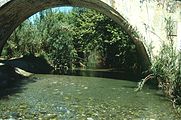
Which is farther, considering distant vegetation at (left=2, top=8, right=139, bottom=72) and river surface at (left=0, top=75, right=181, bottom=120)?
distant vegetation at (left=2, top=8, right=139, bottom=72)

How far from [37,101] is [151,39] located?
4.30 metres

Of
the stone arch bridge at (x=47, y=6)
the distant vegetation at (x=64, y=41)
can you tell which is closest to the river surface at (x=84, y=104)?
the stone arch bridge at (x=47, y=6)

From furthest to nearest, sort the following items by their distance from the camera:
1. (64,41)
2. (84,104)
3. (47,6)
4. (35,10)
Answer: (64,41)
(35,10)
(47,6)
(84,104)

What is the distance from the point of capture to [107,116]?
895cm

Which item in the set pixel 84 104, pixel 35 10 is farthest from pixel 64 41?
pixel 84 104

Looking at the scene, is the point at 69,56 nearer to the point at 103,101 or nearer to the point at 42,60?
the point at 42,60

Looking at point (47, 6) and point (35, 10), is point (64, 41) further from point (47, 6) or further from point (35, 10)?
point (47, 6)

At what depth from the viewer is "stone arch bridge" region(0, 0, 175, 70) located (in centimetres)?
1312

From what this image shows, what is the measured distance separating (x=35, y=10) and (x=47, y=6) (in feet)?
2.69

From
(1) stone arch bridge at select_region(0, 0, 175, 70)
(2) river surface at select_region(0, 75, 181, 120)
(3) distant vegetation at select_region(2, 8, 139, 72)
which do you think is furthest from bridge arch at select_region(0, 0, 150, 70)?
(3) distant vegetation at select_region(2, 8, 139, 72)

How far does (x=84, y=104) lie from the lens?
1072cm

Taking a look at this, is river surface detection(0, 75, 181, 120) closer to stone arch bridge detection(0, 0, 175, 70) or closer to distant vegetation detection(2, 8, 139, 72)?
stone arch bridge detection(0, 0, 175, 70)

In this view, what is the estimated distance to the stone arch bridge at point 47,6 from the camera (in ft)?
43.1

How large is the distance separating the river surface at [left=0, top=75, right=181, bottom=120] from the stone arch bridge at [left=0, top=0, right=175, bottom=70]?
6.45ft
